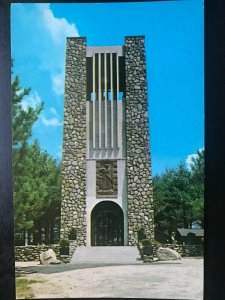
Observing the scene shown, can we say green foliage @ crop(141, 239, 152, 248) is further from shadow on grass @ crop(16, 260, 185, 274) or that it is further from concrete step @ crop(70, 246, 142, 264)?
shadow on grass @ crop(16, 260, 185, 274)

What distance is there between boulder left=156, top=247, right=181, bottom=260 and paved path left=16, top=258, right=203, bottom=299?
0.11 metres

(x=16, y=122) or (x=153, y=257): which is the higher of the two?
(x=16, y=122)

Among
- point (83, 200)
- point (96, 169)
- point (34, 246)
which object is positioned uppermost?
point (96, 169)

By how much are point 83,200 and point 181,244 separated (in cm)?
195

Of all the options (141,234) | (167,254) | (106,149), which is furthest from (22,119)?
(167,254)

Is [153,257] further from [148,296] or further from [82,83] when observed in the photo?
[82,83]

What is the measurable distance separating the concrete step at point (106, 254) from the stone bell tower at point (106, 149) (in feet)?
0.36

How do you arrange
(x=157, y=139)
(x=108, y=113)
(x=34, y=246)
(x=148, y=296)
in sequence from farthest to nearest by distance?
(x=108, y=113)
(x=34, y=246)
(x=157, y=139)
(x=148, y=296)

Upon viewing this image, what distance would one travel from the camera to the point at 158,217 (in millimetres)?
7961

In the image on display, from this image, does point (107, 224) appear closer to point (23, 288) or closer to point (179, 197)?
point (179, 197)

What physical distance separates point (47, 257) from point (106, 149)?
7.02ft

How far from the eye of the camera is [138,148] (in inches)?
325
